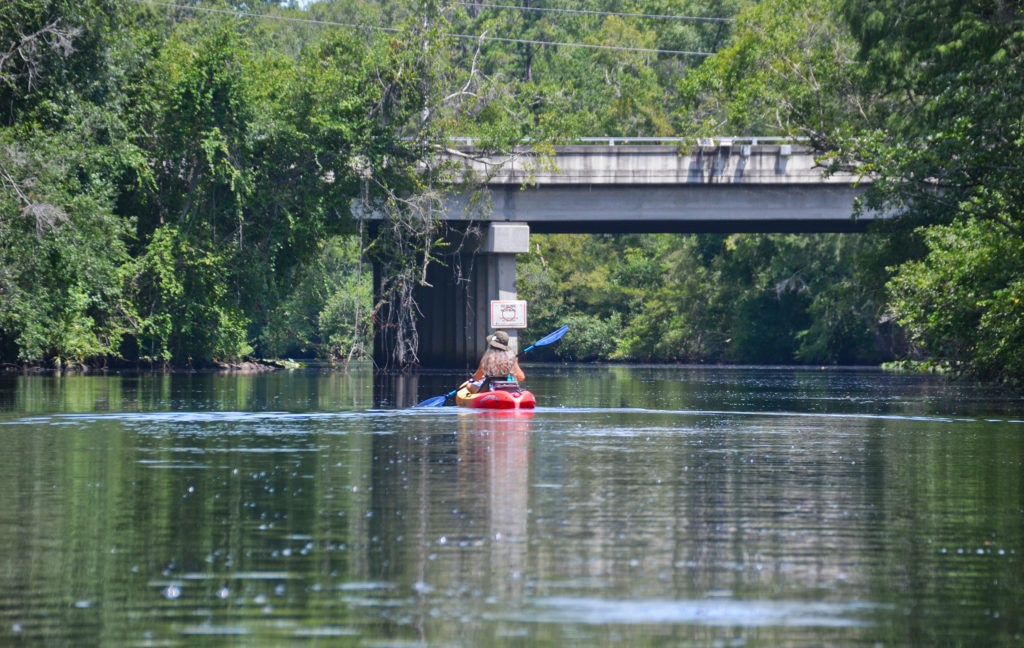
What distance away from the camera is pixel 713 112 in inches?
3300

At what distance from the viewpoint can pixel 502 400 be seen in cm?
3077

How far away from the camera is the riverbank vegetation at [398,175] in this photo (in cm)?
3969

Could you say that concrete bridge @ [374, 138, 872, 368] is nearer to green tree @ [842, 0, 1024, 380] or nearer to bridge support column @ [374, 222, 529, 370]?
bridge support column @ [374, 222, 529, 370]

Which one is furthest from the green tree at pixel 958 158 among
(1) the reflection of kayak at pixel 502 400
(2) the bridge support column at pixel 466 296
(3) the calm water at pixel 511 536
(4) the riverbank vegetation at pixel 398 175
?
(2) the bridge support column at pixel 466 296

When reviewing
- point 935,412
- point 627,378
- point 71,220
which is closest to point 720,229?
point 627,378

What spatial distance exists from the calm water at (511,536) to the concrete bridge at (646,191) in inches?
1276

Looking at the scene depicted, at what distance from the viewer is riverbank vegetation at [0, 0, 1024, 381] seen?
1563 inches

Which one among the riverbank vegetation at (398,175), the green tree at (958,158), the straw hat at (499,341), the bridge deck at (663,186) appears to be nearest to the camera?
the straw hat at (499,341)

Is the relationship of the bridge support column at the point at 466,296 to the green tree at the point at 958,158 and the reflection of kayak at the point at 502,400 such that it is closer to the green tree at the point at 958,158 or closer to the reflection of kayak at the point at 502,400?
the green tree at the point at 958,158

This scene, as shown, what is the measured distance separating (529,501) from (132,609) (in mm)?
5997

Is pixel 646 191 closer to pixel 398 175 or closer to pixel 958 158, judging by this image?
pixel 398 175

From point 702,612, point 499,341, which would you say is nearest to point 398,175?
point 499,341

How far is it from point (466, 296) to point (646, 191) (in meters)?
9.91

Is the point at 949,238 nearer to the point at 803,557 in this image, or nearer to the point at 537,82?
the point at 803,557
